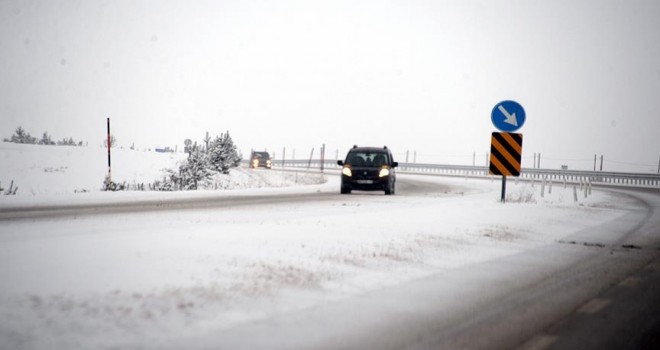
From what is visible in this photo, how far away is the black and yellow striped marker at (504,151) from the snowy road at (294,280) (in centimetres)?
420

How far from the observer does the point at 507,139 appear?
1430cm

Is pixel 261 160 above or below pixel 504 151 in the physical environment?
below

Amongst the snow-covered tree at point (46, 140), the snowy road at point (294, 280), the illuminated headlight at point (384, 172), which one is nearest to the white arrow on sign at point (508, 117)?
the snowy road at point (294, 280)

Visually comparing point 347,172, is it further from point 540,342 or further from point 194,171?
point 540,342

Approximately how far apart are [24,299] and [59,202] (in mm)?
11087

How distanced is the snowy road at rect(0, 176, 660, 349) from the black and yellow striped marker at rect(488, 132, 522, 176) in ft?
13.8

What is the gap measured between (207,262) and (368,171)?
1528 centimetres

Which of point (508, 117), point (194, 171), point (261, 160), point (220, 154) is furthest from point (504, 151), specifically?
point (261, 160)


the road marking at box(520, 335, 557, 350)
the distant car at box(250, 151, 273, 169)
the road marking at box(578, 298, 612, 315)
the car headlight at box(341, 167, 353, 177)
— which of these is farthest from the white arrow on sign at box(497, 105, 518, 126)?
the distant car at box(250, 151, 273, 169)

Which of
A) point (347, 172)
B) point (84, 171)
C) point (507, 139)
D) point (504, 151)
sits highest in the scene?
point (507, 139)

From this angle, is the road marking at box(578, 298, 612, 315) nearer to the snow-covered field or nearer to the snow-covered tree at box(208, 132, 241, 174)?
the snow-covered field

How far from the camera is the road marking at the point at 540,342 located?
3393 mm

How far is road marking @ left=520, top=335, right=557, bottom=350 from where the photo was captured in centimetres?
339

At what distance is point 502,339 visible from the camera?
3576 millimetres
